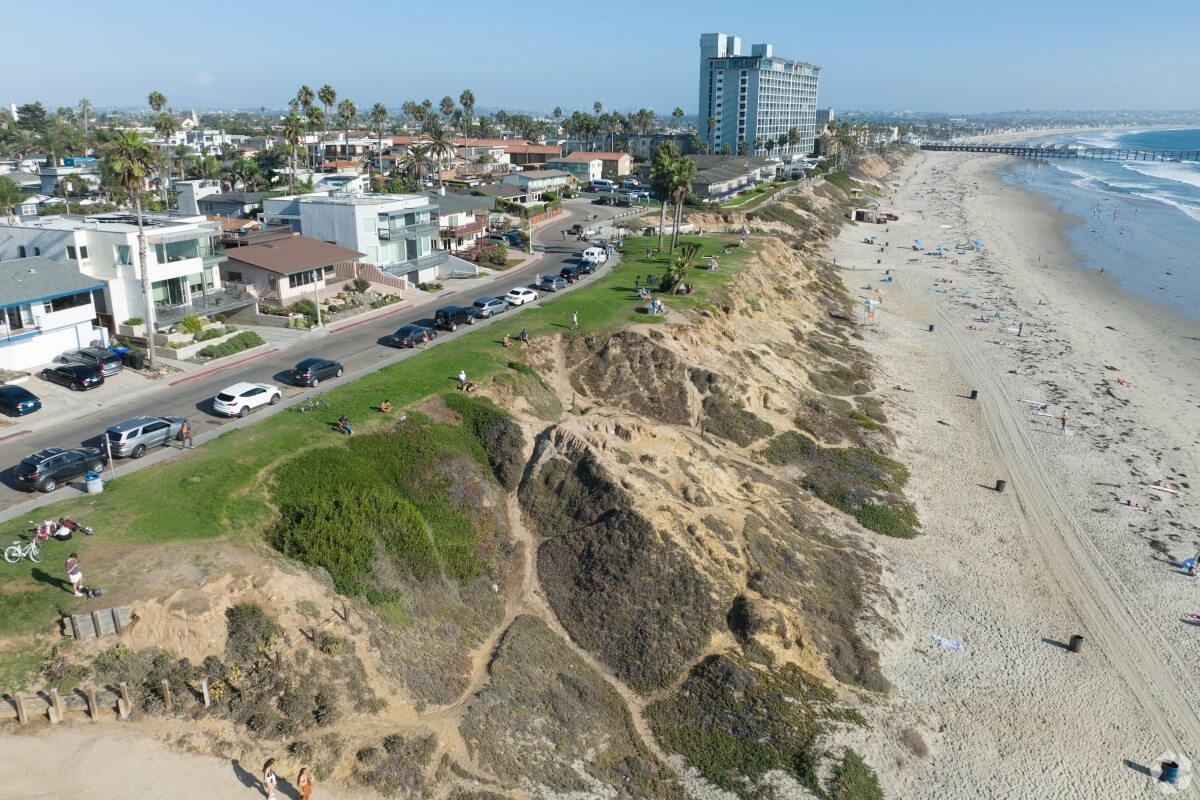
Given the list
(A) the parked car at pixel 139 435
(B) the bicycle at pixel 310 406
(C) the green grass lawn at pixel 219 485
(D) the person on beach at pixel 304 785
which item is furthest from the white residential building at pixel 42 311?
(D) the person on beach at pixel 304 785

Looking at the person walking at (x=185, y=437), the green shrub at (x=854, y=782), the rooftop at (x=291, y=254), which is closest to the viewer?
the green shrub at (x=854, y=782)

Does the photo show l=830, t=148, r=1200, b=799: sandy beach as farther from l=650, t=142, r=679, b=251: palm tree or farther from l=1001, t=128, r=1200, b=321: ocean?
l=650, t=142, r=679, b=251: palm tree

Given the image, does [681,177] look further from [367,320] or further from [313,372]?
[313,372]

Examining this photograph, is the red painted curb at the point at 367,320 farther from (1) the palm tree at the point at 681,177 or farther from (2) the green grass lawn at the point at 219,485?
(1) the palm tree at the point at 681,177

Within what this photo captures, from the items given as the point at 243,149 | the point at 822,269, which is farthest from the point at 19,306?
the point at 243,149

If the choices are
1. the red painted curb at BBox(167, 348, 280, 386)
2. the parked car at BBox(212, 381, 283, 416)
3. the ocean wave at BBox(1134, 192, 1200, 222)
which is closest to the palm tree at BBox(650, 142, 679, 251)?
the red painted curb at BBox(167, 348, 280, 386)

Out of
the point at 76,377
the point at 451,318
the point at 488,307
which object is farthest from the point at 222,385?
the point at 488,307
